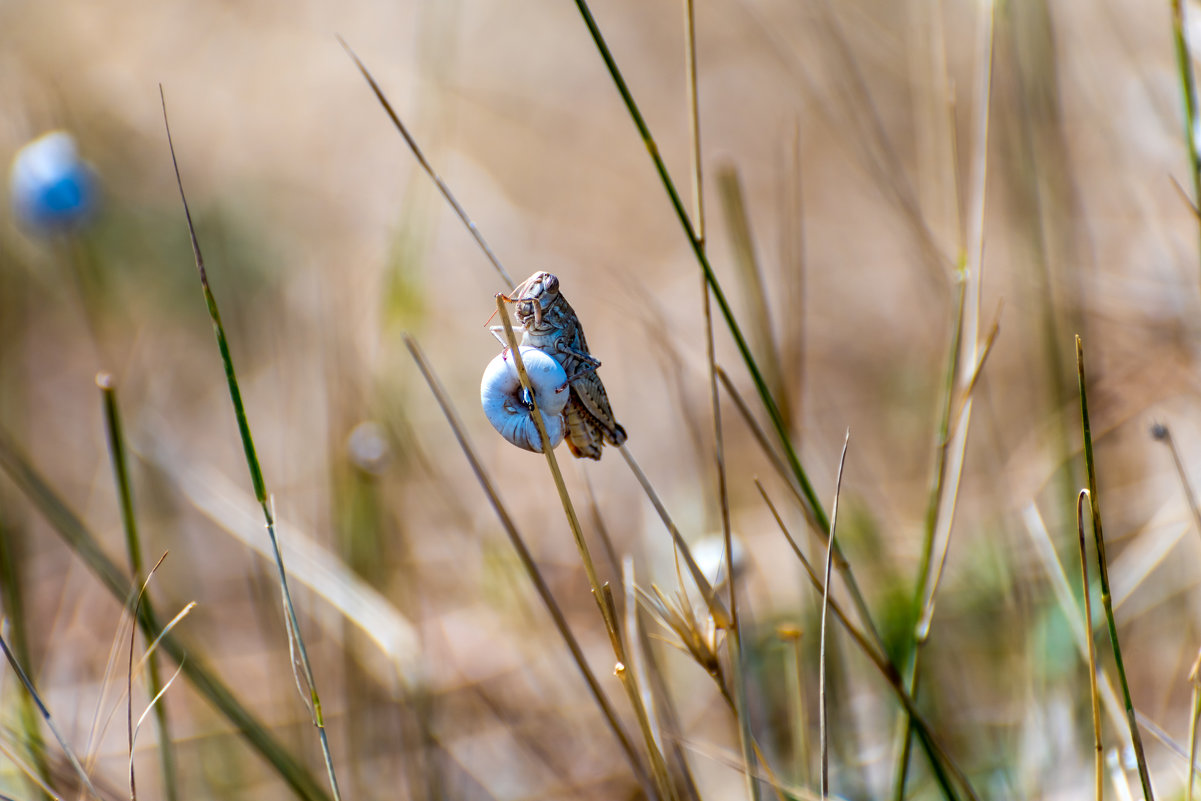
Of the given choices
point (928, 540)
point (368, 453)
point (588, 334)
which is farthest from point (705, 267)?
point (588, 334)

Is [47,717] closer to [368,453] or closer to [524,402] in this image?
[524,402]

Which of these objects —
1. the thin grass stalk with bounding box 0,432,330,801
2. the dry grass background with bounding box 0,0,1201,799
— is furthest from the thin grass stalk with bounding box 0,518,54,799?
the dry grass background with bounding box 0,0,1201,799

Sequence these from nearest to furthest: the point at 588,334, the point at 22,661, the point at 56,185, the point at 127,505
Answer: the point at 127,505 < the point at 22,661 < the point at 56,185 < the point at 588,334

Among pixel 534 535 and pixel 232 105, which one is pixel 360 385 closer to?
pixel 534 535

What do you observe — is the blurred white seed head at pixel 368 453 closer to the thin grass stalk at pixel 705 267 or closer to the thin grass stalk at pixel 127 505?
the thin grass stalk at pixel 127 505

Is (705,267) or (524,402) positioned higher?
(705,267)
